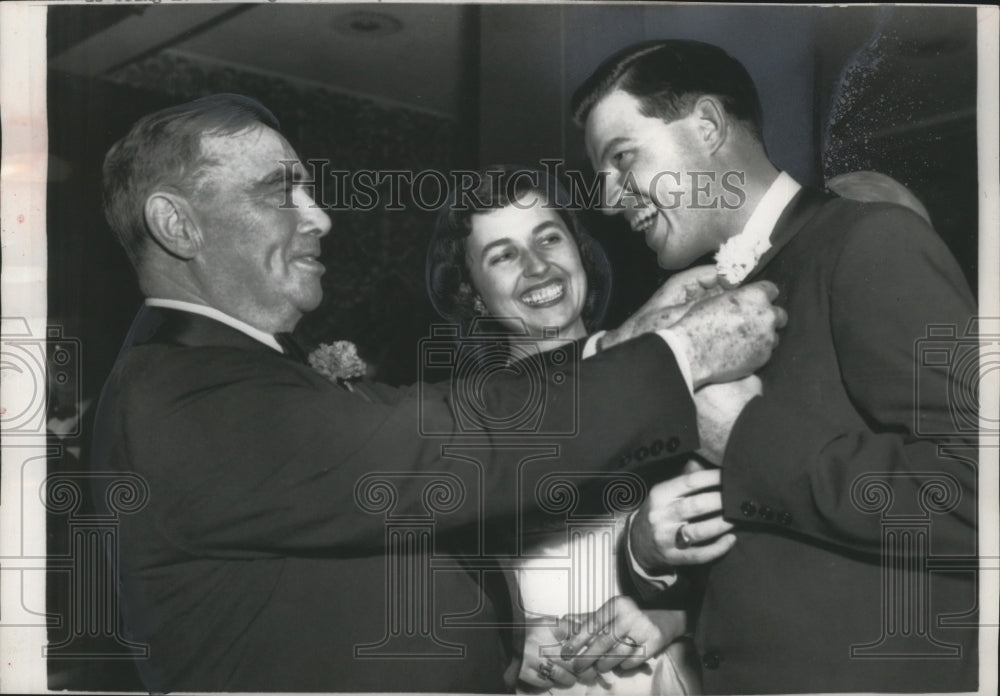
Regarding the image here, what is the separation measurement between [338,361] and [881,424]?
176cm

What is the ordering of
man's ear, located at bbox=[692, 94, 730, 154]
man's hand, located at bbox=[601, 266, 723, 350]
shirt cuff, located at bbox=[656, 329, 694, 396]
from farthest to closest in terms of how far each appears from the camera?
man's ear, located at bbox=[692, 94, 730, 154] → man's hand, located at bbox=[601, 266, 723, 350] → shirt cuff, located at bbox=[656, 329, 694, 396]

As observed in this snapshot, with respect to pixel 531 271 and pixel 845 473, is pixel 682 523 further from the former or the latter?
pixel 531 271

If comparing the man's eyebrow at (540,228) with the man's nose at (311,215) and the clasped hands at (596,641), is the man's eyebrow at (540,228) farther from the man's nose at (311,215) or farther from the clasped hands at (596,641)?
the clasped hands at (596,641)

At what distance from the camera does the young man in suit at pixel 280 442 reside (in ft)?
10.9

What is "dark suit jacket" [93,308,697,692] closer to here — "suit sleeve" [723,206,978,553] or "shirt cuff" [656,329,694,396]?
"shirt cuff" [656,329,694,396]

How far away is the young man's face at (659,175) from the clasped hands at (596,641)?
1.14 m

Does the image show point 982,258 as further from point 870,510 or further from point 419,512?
point 419,512

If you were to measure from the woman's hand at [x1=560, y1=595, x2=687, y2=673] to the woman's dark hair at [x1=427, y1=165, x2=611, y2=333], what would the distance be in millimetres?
935

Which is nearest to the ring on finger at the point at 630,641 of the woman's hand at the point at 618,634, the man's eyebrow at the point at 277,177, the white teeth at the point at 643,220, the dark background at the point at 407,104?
the woman's hand at the point at 618,634

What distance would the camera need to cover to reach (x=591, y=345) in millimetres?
3436

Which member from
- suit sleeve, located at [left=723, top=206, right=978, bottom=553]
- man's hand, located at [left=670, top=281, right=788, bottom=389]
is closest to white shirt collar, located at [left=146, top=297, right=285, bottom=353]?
man's hand, located at [left=670, top=281, right=788, bottom=389]

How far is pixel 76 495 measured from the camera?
3.53 meters

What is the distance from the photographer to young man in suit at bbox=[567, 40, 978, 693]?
11.0 ft

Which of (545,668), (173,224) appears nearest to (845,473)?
(545,668)
